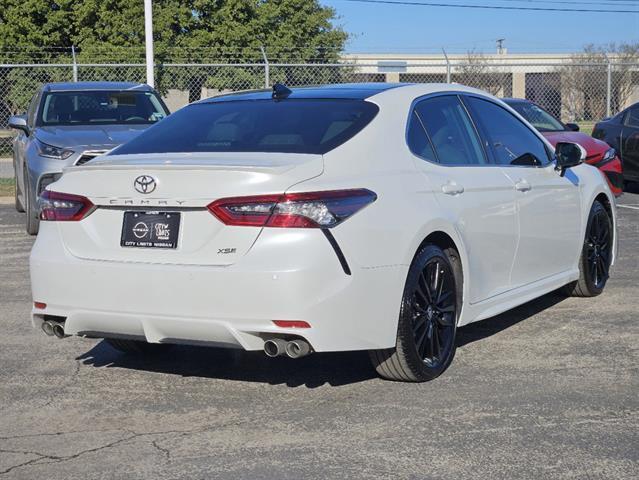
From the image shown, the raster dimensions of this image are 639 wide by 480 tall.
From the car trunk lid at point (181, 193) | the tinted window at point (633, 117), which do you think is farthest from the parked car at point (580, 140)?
the car trunk lid at point (181, 193)

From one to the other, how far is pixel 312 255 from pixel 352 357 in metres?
1.49

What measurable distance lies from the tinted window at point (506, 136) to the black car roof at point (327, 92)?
66 cm

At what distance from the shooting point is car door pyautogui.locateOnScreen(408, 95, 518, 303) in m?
5.88

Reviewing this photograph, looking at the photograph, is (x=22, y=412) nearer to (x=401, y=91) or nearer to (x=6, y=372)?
(x=6, y=372)

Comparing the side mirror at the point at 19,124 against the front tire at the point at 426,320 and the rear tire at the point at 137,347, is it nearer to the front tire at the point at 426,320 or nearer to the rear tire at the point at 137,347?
the rear tire at the point at 137,347

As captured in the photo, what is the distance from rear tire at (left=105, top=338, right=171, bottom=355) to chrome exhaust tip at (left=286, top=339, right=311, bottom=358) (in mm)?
1486

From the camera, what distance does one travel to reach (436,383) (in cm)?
565

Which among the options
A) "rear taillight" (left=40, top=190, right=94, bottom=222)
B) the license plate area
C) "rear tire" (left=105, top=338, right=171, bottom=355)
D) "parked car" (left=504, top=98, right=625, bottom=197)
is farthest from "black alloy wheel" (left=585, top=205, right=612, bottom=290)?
"parked car" (left=504, top=98, right=625, bottom=197)

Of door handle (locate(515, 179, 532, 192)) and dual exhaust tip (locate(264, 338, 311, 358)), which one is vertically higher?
door handle (locate(515, 179, 532, 192))

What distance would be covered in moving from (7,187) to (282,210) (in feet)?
46.0

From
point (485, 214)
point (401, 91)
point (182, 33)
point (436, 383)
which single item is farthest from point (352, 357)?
point (182, 33)

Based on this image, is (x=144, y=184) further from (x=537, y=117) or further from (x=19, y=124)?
(x=537, y=117)

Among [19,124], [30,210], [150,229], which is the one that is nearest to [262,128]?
[150,229]

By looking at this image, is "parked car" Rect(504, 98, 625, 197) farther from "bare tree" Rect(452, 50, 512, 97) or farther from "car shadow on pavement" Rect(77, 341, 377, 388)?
"bare tree" Rect(452, 50, 512, 97)
